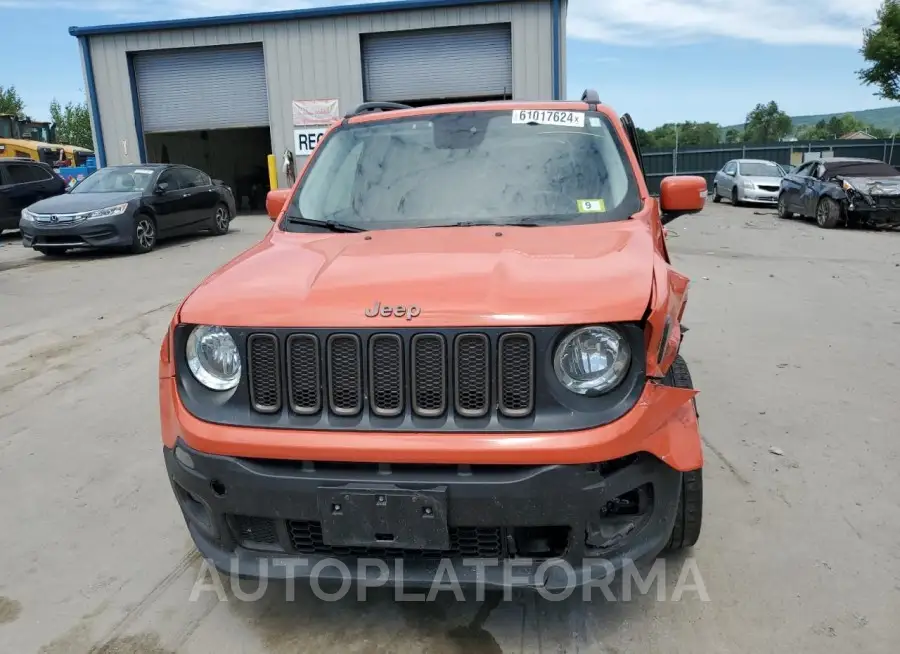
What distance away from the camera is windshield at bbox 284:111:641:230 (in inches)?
130

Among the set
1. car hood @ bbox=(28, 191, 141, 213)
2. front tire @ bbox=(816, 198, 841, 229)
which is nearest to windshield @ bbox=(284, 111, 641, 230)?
car hood @ bbox=(28, 191, 141, 213)

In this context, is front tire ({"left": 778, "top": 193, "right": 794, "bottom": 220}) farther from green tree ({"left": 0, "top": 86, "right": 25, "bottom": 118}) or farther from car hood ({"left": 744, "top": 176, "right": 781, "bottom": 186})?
green tree ({"left": 0, "top": 86, "right": 25, "bottom": 118})

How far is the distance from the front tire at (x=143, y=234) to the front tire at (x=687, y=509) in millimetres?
11194

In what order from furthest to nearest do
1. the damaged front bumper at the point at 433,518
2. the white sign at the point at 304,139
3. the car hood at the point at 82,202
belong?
1. the white sign at the point at 304,139
2. the car hood at the point at 82,202
3. the damaged front bumper at the point at 433,518

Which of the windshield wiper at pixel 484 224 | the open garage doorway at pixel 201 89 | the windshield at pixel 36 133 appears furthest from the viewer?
the windshield at pixel 36 133

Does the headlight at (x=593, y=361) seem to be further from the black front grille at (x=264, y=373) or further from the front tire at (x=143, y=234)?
the front tire at (x=143, y=234)

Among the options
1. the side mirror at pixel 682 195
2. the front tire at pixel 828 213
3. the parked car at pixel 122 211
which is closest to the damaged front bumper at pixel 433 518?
the side mirror at pixel 682 195

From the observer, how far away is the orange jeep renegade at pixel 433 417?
2.20m

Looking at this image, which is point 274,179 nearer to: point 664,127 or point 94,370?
point 94,370

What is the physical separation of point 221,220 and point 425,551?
1420cm

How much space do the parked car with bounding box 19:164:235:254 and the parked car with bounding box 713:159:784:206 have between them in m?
15.0

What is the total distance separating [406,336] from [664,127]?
95.1 m

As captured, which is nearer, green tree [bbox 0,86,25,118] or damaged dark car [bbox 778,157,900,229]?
damaged dark car [bbox 778,157,900,229]

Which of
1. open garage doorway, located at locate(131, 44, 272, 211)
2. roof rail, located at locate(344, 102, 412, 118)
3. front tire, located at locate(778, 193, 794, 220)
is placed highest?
open garage doorway, located at locate(131, 44, 272, 211)
